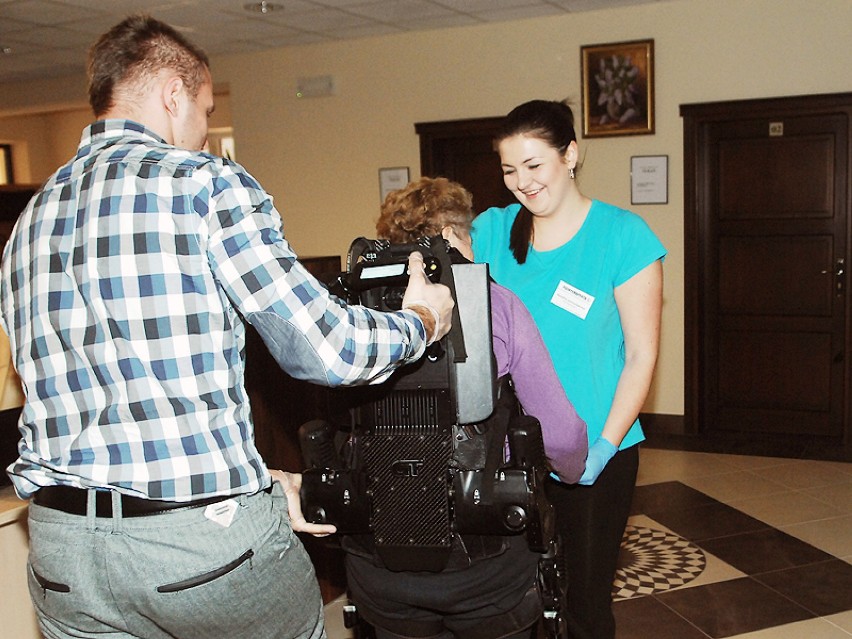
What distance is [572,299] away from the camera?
1.93 m

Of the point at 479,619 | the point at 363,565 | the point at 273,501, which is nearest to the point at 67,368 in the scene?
the point at 273,501

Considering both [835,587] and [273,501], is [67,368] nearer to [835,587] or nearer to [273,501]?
[273,501]

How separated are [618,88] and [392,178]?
1892mm

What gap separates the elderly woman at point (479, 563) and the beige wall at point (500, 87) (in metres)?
4.40

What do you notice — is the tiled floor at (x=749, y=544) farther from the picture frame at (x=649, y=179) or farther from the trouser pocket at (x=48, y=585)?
the trouser pocket at (x=48, y=585)

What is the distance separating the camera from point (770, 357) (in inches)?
223

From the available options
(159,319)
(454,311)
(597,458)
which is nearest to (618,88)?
(597,458)

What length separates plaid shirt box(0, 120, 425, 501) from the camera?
1.15 m

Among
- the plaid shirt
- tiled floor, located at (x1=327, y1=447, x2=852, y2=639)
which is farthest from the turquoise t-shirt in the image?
tiled floor, located at (x1=327, y1=447, x2=852, y2=639)

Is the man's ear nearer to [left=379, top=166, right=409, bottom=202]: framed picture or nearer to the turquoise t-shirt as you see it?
the turquoise t-shirt

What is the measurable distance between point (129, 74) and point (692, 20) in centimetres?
497

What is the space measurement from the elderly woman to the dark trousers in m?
0.31

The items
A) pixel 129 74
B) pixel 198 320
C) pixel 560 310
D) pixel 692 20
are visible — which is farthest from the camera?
pixel 692 20

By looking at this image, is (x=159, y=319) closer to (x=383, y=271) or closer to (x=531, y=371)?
(x=383, y=271)
